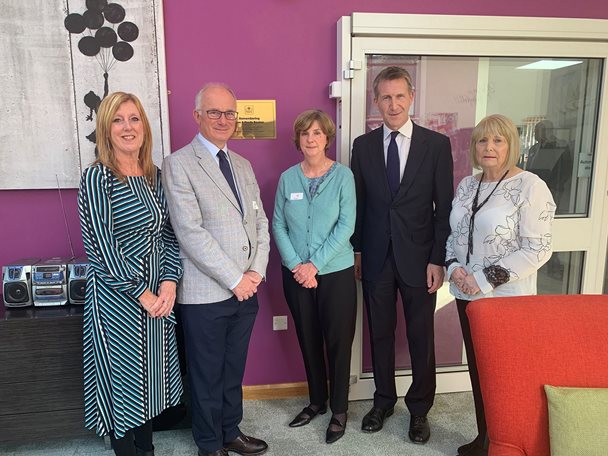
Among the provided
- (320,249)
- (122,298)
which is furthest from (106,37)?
(320,249)

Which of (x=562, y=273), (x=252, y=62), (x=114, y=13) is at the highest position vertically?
(x=114, y=13)

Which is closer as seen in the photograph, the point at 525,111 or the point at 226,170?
the point at 226,170

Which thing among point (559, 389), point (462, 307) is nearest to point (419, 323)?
point (462, 307)

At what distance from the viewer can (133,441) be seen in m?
1.83

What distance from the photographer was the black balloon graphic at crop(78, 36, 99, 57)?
220cm

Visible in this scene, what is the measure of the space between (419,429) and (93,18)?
108 inches

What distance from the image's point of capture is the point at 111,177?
1620 mm

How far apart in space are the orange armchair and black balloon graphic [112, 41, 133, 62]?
2.10 metres

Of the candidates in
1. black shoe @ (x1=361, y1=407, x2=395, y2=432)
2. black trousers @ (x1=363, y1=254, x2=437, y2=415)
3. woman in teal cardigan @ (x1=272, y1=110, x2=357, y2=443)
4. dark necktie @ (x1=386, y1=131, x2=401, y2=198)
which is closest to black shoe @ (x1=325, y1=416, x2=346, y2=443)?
woman in teal cardigan @ (x1=272, y1=110, x2=357, y2=443)

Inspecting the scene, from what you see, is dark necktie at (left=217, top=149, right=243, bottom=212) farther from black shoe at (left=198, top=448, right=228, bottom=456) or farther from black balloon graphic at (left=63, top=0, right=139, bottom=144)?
black shoe at (left=198, top=448, right=228, bottom=456)

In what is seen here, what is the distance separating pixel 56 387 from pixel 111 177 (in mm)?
1116

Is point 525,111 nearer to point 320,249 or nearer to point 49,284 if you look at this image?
point 320,249

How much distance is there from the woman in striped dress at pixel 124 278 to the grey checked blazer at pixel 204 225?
0.07 metres

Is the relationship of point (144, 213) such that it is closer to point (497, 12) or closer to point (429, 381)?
point (429, 381)
